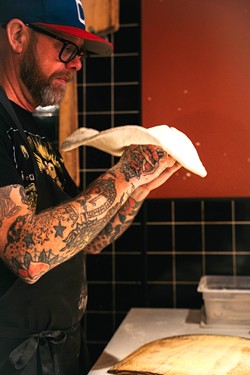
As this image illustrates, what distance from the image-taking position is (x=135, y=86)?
8.88 ft

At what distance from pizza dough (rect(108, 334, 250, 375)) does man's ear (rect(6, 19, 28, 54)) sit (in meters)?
0.99

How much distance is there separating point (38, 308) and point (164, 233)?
3.98 feet

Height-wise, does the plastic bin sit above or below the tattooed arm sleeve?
below

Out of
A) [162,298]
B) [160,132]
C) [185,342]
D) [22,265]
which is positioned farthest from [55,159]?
[162,298]

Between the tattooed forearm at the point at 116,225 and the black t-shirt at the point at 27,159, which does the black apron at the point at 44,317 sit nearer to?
the black t-shirt at the point at 27,159

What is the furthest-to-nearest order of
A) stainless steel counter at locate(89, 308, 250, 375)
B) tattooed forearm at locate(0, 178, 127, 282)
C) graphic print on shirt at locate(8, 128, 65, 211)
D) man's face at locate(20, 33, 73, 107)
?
1. stainless steel counter at locate(89, 308, 250, 375)
2. man's face at locate(20, 33, 73, 107)
3. graphic print on shirt at locate(8, 128, 65, 211)
4. tattooed forearm at locate(0, 178, 127, 282)

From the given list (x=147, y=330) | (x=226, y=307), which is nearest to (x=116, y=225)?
(x=147, y=330)

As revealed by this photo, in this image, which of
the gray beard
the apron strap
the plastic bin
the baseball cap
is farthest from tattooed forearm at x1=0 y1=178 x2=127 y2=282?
the plastic bin

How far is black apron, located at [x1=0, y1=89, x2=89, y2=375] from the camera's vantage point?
1.52 m

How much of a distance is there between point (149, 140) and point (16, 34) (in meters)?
0.51

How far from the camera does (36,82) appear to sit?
1.65 metres

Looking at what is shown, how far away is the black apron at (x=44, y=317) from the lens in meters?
1.52

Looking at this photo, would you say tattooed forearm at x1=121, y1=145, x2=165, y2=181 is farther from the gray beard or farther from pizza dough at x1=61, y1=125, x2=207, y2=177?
the gray beard

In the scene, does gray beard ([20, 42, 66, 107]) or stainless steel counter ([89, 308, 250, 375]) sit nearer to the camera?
gray beard ([20, 42, 66, 107])
